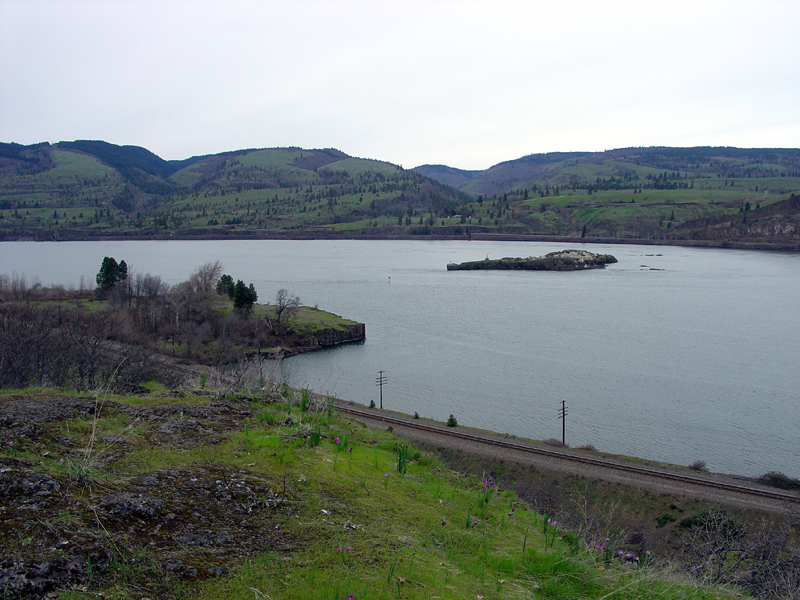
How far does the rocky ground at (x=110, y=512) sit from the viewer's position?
15.6 feet

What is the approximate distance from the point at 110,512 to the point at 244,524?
1.46 metres

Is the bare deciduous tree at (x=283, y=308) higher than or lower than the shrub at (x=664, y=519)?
higher

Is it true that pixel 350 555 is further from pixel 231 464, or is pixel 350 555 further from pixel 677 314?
pixel 677 314

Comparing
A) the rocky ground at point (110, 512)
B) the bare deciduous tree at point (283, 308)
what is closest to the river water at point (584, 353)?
the bare deciduous tree at point (283, 308)

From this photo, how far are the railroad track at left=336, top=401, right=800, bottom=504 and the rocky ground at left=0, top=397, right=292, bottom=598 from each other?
21671 millimetres

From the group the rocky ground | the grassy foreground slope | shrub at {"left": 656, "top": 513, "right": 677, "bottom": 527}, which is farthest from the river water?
the rocky ground

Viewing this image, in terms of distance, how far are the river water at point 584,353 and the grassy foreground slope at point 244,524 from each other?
1529 centimetres

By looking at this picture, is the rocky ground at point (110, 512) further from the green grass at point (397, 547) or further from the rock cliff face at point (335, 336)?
the rock cliff face at point (335, 336)

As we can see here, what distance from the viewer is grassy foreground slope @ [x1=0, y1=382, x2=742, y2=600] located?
5.01m

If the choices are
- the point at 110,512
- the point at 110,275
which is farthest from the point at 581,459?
the point at 110,275

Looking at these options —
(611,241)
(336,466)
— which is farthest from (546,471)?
(611,241)

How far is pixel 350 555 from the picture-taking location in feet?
19.5

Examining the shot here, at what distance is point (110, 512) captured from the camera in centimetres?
566

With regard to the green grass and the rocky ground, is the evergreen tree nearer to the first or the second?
the rocky ground
